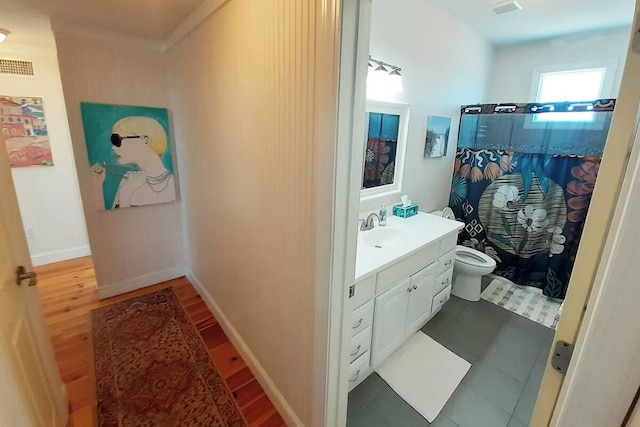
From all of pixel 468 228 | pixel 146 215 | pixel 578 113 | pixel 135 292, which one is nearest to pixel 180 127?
pixel 146 215

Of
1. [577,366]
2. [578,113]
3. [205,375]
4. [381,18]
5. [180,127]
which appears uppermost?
[381,18]

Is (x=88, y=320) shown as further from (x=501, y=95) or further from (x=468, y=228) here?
(x=501, y=95)

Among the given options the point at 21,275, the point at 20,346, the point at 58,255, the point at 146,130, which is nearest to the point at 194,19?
the point at 146,130

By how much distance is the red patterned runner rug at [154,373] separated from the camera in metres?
1.59

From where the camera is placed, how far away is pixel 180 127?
7.98 ft

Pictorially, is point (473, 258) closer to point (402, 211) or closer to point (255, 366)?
point (402, 211)

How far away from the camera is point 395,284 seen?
179 centimetres

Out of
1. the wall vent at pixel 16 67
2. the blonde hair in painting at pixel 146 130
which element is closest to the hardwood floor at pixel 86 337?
the blonde hair in painting at pixel 146 130

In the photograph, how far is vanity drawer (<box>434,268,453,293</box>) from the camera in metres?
2.29

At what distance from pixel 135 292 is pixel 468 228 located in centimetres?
354

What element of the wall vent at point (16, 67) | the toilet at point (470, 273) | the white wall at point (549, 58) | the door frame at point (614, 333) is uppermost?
the white wall at point (549, 58)

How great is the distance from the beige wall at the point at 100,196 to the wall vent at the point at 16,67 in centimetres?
114

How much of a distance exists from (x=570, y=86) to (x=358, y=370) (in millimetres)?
3615

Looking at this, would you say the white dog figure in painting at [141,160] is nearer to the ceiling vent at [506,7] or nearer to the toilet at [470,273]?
the toilet at [470,273]
